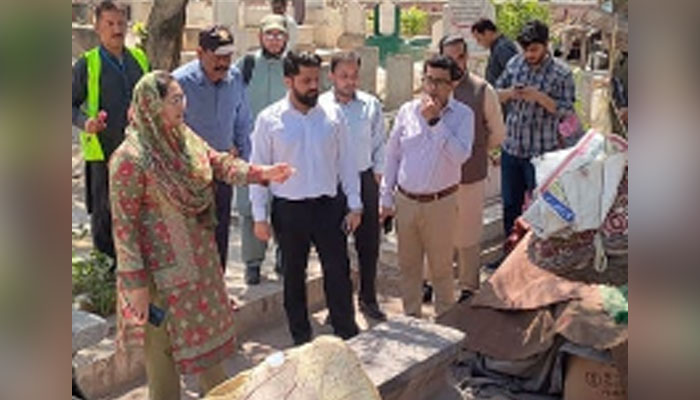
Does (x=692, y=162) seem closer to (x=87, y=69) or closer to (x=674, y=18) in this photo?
(x=674, y=18)

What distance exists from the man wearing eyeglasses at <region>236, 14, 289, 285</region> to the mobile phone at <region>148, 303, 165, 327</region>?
208 centimetres

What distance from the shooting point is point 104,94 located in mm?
5324

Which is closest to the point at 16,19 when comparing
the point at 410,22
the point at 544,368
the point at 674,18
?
the point at 674,18

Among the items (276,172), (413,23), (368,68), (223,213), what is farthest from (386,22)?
(276,172)

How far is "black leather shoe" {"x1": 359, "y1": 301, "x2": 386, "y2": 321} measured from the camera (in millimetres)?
5832

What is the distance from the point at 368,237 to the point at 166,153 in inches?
84.1

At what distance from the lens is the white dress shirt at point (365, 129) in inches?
210

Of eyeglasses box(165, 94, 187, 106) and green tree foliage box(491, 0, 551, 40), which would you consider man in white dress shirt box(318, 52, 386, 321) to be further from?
green tree foliage box(491, 0, 551, 40)

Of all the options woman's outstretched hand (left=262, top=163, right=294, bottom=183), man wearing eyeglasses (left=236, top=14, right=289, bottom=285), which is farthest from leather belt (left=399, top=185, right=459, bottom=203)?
woman's outstretched hand (left=262, top=163, right=294, bottom=183)

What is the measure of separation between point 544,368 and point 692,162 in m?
3.63

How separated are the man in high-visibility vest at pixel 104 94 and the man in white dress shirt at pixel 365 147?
116 centimetres

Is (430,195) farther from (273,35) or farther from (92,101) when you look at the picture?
(92,101)

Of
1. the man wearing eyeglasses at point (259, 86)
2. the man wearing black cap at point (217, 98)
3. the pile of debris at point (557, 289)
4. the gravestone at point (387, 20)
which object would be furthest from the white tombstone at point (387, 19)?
the pile of debris at point (557, 289)

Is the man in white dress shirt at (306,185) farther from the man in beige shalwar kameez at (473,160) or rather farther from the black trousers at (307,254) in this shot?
the man in beige shalwar kameez at (473,160)
